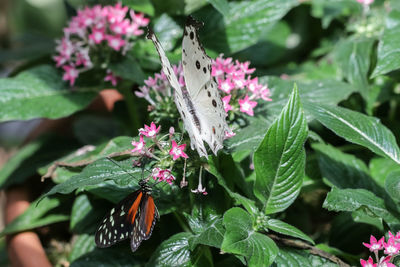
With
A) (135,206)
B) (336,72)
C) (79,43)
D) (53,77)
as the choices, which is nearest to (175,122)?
(135,206)

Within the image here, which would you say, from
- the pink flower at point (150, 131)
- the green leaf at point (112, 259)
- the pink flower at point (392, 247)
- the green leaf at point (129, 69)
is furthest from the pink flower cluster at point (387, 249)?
the green leaf at point (129, 69)

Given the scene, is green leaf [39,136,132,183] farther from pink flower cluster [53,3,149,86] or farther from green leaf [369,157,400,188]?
green leaf [369,157,400,188]

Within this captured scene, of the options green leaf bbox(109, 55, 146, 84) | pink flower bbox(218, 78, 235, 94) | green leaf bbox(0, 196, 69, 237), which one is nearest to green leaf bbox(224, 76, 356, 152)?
pink flower bbox(218, 78, 235, 94)

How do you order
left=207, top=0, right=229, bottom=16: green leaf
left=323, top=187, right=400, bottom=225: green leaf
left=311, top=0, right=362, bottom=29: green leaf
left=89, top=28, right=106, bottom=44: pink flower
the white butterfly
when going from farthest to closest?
left=311, top=0, right=362, bottom=29: green leaf < left=89, top=28, right=106, bottom=44: pink flower < left=207, top=0, right=229, bottom=16: green leaf < left=323, top=187, right=400, bottom=225: green leaf < the white butterfly

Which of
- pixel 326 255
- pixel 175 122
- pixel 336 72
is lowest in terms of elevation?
pixel 326 255

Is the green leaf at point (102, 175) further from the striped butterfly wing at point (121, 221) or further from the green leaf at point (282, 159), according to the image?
the green leaf at point (282, 159)

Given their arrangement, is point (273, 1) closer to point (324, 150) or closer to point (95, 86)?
point (324, 150)
